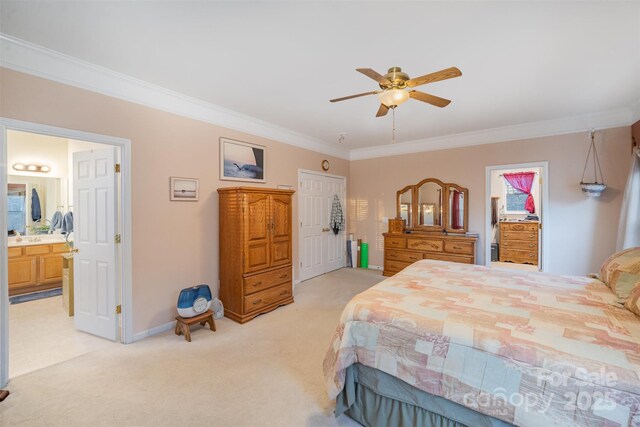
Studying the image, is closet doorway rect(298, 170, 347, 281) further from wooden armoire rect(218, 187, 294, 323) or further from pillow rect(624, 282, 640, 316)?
pillow rect(624, 282, 640, 316)

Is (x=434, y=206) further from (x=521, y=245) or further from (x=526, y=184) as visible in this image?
(x=526, y=184)

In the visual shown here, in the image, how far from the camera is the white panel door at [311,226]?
16.3 feet

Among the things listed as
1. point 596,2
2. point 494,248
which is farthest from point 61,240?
point 494,248

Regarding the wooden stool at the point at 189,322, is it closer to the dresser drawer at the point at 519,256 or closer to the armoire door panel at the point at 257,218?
the armoire door panel at the point at 257,218

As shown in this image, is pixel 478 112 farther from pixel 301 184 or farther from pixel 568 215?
pixel 301 184

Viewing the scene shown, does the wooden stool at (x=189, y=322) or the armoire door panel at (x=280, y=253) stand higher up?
the armoire door panel at (x=280, y=253)

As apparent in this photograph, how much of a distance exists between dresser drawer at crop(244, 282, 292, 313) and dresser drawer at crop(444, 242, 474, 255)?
286cm

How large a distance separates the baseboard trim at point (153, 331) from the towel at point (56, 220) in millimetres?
3632

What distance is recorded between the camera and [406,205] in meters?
5.47

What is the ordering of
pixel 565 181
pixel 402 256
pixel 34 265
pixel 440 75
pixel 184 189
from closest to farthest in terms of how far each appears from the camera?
pixel 440 75, pixel 184 189, pixel 565 181, pixel 34 265, pixel 402 256

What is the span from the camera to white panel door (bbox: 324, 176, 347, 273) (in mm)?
5602

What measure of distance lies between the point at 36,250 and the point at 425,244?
21.6 feet

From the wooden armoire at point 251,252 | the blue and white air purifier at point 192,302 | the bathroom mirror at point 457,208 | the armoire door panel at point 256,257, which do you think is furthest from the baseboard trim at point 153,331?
the bathroom mirror at point 457,208

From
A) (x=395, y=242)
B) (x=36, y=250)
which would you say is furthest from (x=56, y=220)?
(x=395, y=242)
